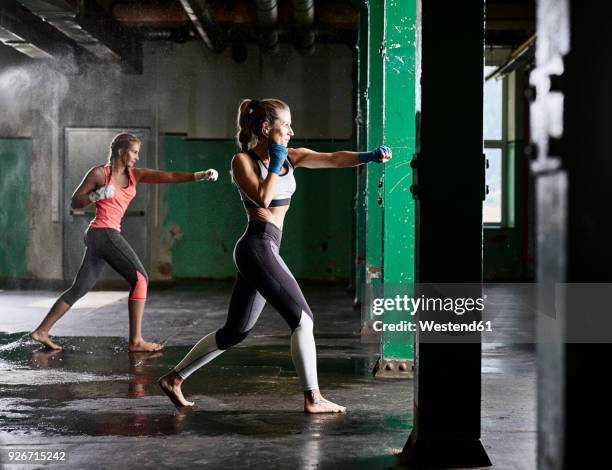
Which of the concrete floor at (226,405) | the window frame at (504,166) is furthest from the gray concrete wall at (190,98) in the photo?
the concrete floor at (226,405)

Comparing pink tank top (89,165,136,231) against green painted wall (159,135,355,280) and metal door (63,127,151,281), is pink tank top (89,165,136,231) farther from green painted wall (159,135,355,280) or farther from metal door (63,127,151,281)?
green painted wall (159,135,355,280)

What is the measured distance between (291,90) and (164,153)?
245 cm

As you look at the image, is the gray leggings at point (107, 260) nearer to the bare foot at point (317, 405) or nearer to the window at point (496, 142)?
the bare foot at point (317, 405)

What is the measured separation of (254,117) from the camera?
4.40 metres

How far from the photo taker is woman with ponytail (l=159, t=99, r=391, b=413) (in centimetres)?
424

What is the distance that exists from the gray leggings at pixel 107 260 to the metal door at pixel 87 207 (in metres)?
6.97

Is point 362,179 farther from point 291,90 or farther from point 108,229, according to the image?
point 291,90

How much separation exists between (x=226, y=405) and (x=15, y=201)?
1037 centimetres

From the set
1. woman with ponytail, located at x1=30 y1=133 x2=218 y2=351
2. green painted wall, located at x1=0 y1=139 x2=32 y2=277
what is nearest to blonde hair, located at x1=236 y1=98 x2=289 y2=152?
woman with ponytail, located at x1=30 y1=133 x2=218 y2=351

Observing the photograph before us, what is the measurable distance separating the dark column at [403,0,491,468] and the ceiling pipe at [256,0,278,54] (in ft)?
24.4

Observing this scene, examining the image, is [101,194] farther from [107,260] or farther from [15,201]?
[15,201]

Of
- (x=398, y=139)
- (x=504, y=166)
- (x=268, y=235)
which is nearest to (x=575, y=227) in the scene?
(x=268, y=235)

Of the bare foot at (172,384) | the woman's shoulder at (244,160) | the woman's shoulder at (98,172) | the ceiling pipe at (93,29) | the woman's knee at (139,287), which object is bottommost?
the bare foot at (172,384)

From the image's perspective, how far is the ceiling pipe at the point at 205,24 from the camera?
1042cm
